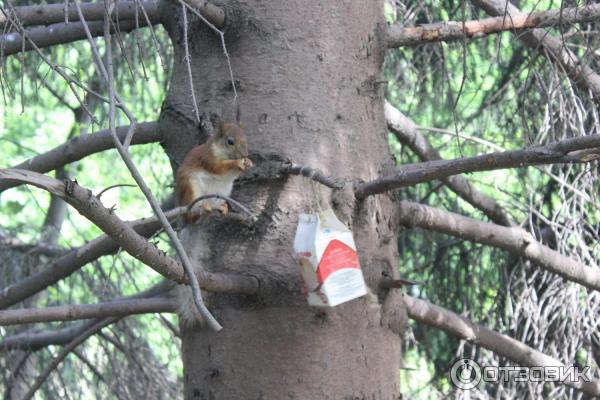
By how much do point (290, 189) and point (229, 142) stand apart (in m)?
0.21

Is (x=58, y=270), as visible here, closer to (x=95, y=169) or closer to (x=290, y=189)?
(x=290, y=189)

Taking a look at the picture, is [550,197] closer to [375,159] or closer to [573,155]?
[375,159]

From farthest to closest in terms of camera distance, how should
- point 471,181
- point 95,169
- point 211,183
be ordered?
point 95,169
point 471,181
point 211,183

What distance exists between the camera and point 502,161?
67.3 inches

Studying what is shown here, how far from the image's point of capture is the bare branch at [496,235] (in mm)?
2294

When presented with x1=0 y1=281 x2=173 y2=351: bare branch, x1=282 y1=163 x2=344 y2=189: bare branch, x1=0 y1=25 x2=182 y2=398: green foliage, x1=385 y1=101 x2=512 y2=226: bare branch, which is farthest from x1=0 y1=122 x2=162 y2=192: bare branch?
x1=0 y1=281 x2=173 y2=351: bare branch

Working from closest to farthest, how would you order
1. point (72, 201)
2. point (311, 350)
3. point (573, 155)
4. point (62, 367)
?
point (72, 201), point (573, 155), point (311, 350), point (62, 367)

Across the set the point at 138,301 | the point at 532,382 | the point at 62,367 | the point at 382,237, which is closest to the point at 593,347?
the point at 532,382

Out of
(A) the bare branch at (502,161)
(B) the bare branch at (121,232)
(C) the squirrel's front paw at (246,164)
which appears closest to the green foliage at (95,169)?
(B) the bare branch at (121,232)

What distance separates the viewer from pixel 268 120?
2.06 meters

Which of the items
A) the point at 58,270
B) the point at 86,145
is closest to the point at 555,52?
the point at 86,145

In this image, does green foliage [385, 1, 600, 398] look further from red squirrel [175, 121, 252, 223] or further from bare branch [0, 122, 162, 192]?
bare branch [0, 122, 162, 192]

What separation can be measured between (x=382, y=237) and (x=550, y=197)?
1.44m

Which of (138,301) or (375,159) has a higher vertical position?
(375,159)
